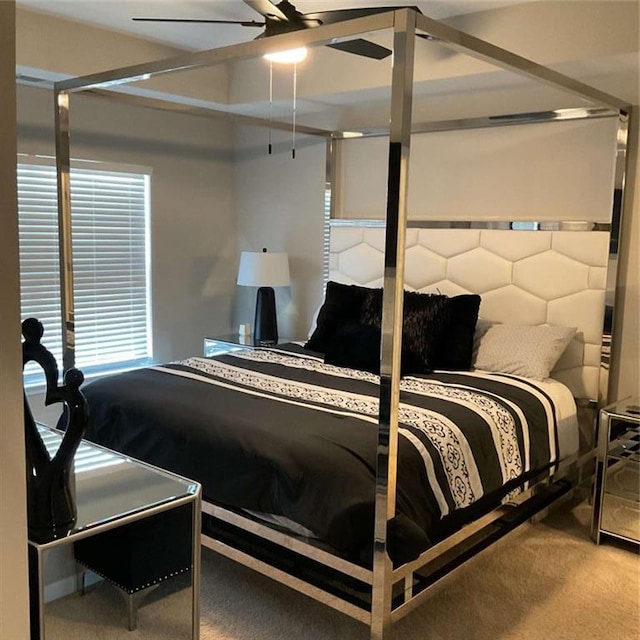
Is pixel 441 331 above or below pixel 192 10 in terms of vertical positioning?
below

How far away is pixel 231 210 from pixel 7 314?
14.7 feet

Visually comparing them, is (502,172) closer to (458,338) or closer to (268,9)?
(458,338)

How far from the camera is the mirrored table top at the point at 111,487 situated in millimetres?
1652

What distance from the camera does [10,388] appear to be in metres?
0.96

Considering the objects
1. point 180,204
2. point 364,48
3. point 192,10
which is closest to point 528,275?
point 364,48

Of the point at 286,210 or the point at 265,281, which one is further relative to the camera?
the point at 286,210

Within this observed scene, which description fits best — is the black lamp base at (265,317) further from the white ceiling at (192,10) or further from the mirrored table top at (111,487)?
the mirrored table top at (111,487)

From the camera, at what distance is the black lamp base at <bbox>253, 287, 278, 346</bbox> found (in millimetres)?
4785

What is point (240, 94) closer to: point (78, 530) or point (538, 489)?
point (538, 489)

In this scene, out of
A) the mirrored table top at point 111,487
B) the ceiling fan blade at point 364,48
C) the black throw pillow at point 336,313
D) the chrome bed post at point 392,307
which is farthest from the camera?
the black throw pillow at point 336,313

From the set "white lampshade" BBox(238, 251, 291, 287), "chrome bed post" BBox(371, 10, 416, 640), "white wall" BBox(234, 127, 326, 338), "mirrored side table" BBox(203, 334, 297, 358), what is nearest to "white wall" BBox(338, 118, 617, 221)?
"white wall" BBox(234, 127, 326, 338)

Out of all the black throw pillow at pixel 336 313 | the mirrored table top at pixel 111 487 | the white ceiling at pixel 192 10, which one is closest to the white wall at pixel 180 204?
the white ceiling at pixel 192 10

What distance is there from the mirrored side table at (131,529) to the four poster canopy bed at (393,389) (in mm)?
538

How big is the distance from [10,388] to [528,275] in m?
3.34
